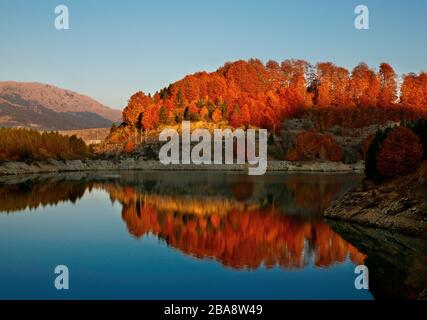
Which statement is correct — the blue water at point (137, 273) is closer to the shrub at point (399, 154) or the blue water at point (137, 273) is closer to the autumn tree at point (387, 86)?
the shrub at point (399, 154)

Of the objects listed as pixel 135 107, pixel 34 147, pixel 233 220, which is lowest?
pixel 233 220

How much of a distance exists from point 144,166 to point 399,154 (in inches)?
3717

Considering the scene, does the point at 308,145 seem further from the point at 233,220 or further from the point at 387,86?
the point at 233,220

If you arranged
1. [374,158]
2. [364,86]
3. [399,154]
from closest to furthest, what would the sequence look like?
[399,154] → [374,158] → [364,86]

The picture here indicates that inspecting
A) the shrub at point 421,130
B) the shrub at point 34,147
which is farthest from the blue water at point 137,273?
the shrub at point 34,147

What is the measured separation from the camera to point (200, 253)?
81.5 feet

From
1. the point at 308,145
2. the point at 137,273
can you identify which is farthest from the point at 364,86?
the point at 137,273

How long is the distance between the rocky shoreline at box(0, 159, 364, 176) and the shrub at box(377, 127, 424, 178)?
74.1 m

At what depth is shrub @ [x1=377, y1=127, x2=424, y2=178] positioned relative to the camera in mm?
32062

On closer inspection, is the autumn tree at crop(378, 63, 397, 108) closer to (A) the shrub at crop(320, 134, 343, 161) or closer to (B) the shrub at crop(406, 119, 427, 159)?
(A) the shrub at crop(320, 134, 343, 161)

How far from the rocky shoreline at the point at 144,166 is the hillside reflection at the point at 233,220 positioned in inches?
1824

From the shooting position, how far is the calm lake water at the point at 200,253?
17922 millimetres

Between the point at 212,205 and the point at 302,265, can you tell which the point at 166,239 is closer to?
the point at 302,265

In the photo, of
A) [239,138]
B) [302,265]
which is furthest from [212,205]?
[239,138]
